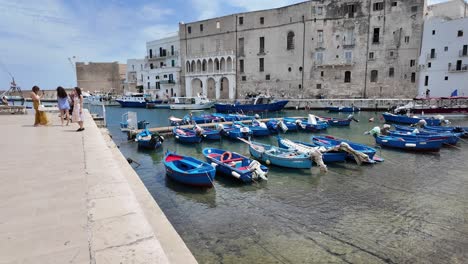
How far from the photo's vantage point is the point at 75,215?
134 inches

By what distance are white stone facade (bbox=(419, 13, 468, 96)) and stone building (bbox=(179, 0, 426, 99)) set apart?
4.34 feet

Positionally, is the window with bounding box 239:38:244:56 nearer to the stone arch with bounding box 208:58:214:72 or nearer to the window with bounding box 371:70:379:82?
the stone arch with bounding box 208:58:214:72

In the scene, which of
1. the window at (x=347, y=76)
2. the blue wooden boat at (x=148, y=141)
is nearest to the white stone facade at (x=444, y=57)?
the window at (x=347, y=76)

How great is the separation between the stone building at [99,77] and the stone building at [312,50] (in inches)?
1291

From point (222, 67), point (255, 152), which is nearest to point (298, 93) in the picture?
point (222, 67)

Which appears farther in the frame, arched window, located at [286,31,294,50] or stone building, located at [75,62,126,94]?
stone building, located at [75,62,126,94]

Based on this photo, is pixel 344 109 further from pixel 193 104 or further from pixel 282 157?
pixel 282 157

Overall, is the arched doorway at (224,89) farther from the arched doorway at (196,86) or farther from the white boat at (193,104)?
the white boat at (193,104)

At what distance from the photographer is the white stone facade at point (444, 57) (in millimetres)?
30422

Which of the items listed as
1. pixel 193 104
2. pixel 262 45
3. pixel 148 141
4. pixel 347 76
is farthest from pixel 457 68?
pixel 148 141

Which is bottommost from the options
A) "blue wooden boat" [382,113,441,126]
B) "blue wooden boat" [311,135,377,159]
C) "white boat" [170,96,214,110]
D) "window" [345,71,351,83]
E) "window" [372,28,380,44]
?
"blue wooden boat" [311,135,377,159]

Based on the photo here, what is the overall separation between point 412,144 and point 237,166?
9.35 meters

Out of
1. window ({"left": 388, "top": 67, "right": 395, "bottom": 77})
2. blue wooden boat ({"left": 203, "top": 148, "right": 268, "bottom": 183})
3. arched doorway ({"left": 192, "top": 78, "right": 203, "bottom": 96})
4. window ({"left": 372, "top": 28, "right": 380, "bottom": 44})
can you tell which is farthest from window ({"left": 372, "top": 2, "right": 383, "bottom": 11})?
blue wooden boat ({"left": 203, "top": 148, "right": 268, "bottom": 183})

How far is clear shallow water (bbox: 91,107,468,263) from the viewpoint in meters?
5.59
